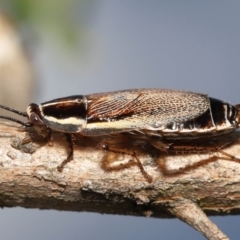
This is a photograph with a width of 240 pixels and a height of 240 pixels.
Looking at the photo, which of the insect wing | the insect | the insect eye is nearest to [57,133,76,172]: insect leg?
the insect

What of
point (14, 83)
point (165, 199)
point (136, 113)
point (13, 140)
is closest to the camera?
point (165, 199)

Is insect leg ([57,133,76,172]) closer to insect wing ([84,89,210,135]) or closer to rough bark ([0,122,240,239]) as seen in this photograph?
rough bark ([0,122,240,239])

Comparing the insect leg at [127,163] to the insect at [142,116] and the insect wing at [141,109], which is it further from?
the insect wing at [141,109]

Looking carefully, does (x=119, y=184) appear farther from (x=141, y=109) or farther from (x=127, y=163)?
(x=141, y=109)

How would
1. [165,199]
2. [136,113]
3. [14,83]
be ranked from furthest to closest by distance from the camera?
1. [14,83]
2. [136,113]
3. [165,199]

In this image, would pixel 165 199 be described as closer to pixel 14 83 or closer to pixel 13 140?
pixel 13 140

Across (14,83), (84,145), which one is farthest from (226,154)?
(14,83)

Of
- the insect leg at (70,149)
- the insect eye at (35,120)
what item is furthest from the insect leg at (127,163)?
the insect eye at (35,120)

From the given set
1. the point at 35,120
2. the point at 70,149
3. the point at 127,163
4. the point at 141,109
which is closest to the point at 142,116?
the point at 141,109
